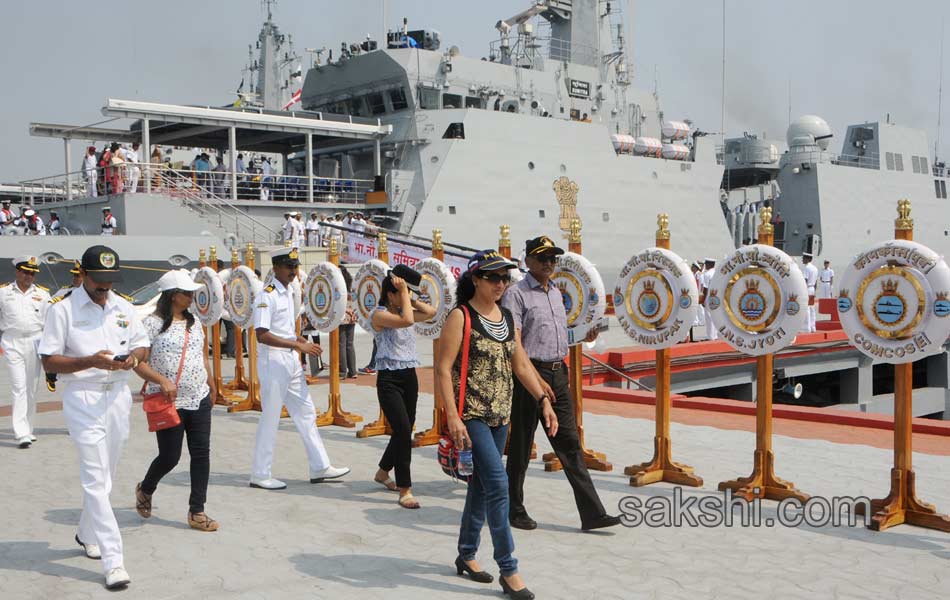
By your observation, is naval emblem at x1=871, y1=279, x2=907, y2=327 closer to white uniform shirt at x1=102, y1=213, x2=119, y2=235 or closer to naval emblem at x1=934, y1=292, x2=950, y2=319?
naval emblem at x1=934, y1=292, x2=950, y2=319

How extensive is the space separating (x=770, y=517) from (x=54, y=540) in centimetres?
489

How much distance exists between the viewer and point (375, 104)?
85.4 feet

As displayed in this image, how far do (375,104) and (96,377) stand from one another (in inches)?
868

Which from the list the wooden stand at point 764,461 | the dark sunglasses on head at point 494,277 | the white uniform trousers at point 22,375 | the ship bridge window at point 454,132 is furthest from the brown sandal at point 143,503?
the ship bridge window at point 454,132

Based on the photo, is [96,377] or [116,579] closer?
[116,579]

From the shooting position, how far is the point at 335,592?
4629 millimetres

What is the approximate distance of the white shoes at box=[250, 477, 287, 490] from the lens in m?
6.97

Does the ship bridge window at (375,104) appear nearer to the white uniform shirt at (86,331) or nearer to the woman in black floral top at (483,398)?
the white uniform shirt at (86,331)

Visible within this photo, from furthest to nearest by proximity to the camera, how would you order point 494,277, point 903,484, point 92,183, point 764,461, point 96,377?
point 92,183 < point 764,461 < point 903,484 < point 96,377 < point 494,277

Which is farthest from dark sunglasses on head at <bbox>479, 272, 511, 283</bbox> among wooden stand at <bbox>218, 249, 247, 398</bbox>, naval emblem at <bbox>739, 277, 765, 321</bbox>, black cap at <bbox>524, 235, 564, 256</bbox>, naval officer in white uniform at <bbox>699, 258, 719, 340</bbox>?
naval officer in white uniform at <bbox>699, 258, 719, 340</bbox>

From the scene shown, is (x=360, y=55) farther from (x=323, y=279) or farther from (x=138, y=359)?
(x=138, y=359)

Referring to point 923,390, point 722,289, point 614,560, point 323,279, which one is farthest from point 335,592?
point 923,390

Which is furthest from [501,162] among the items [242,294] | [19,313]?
[19,313]

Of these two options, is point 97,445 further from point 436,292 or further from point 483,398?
point 436,292
